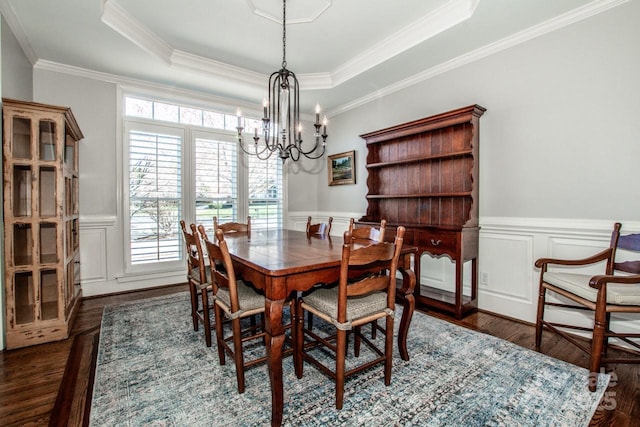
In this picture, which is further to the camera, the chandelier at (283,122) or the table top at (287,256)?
the chandelier at (283,122)

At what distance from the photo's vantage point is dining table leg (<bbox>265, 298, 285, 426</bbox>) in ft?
4.78

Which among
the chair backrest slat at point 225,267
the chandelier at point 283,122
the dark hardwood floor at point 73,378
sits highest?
the chandelier at point 283,122

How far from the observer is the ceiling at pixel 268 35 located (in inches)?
97.6

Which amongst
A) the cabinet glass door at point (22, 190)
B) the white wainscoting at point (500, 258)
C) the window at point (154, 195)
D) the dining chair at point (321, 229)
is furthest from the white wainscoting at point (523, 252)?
the cabinet glass door at point (22, 190)

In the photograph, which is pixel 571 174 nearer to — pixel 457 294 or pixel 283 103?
pixel 457 294

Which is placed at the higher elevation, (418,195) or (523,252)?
(418,195)

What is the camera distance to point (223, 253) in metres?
1.65

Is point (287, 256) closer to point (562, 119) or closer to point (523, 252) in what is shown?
point (523, 252)

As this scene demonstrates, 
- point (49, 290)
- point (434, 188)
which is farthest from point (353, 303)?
point (49, 290)

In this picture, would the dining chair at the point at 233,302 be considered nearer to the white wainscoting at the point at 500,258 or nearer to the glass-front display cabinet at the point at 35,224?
the glass-front display cabinet at the point at 35,224

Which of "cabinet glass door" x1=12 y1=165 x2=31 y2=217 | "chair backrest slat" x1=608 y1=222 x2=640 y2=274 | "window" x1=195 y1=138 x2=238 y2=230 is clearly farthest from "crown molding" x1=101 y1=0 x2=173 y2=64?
"chair backrest slat" x1=608 y1=222 x2=640 y2=274

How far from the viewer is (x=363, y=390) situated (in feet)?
5.69

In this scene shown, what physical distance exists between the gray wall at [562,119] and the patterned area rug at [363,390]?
50.3 inches

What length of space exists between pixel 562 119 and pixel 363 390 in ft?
8.63
